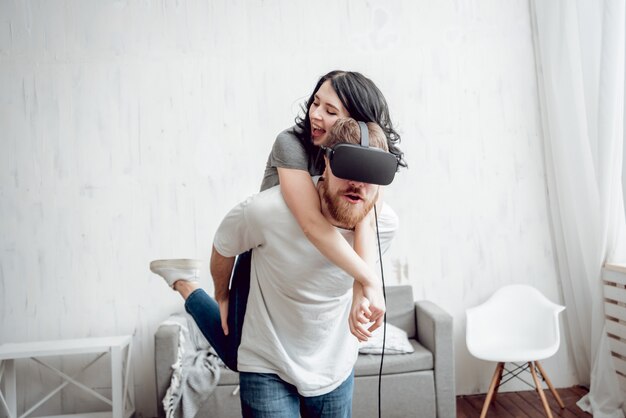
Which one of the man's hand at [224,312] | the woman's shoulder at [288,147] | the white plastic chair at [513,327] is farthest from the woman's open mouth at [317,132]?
the white plastic chair at [513,327]

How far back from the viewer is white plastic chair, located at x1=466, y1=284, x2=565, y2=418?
2818mm

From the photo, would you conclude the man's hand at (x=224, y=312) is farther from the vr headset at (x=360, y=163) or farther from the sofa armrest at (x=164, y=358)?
the sofa armrest at (x=164, y=358)

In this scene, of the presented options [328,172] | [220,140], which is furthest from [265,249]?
[220,140]

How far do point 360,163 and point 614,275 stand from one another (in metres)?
2.43

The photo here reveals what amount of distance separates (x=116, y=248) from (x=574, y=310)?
→ 2.94m

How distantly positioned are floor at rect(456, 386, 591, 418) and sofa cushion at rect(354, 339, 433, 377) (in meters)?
0.48

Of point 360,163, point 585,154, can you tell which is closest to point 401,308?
point 585,154

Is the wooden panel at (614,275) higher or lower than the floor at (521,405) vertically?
higher

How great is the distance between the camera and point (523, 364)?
3.25 meters

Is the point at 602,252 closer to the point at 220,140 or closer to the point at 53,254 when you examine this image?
the point at 220,140

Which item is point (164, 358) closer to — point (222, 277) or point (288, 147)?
point (222, 277)

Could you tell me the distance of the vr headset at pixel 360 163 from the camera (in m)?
0.95

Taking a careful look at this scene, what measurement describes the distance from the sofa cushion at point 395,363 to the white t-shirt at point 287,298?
1498mm

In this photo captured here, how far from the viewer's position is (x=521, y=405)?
3.01 metres
